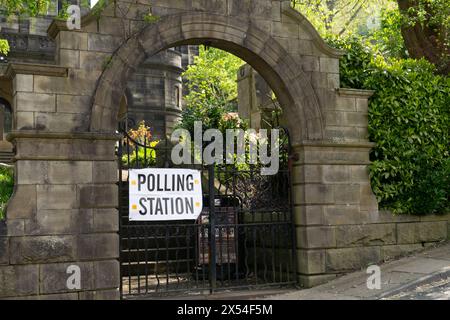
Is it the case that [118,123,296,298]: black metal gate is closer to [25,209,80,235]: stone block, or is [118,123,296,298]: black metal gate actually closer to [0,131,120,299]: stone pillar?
[0,131,120,299]: stone pillar

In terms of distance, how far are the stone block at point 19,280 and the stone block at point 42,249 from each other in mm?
104

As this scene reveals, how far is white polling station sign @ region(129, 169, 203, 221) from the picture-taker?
27.2ft

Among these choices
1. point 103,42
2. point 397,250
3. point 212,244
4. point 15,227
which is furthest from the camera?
point 397,250

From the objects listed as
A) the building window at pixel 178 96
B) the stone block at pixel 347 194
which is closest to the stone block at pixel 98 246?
the stone block at pixel 347 194

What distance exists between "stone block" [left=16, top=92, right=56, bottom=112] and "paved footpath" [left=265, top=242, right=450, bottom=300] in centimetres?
437

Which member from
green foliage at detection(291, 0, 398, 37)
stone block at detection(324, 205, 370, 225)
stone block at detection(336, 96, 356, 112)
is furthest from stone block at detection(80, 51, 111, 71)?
green foliage at detection(291, 0, 398, 37)

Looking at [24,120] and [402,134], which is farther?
[402,134]

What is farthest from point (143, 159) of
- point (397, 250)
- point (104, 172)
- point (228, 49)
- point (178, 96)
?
point (178, 96)

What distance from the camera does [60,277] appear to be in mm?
7406

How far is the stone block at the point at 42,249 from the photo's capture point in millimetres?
7203

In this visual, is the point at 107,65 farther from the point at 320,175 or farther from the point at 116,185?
the point at 320,175

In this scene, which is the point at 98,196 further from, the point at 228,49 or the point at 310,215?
the point at 310,215

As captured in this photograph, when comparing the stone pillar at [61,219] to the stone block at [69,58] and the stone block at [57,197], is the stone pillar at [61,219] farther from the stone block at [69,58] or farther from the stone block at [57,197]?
the stone block at [69,58]

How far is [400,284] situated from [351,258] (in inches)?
51.8
